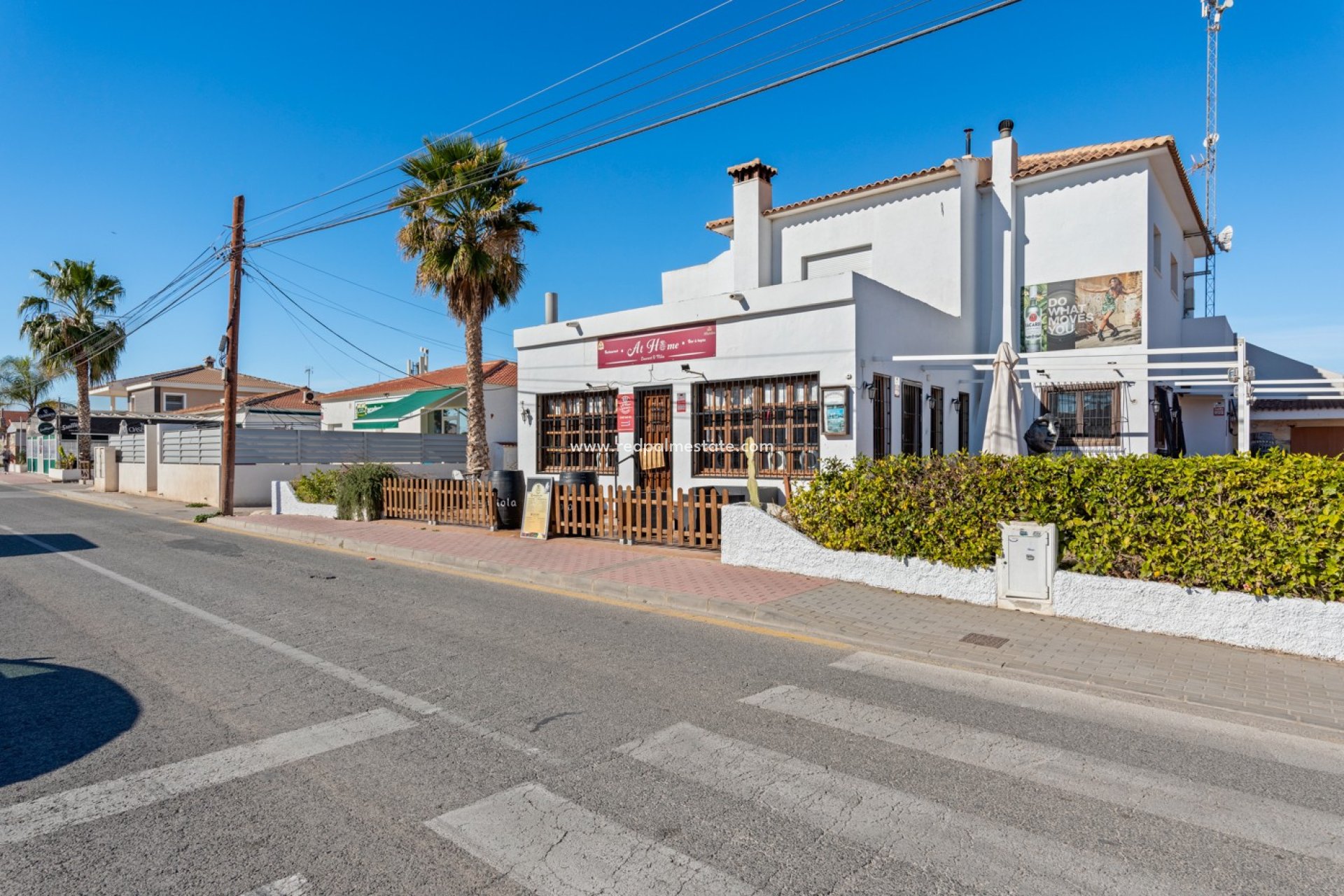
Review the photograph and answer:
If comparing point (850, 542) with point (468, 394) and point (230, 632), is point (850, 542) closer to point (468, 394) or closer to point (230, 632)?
point (230, 632)

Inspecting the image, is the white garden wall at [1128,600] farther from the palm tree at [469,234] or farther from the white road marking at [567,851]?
the palm tree at [469,234]

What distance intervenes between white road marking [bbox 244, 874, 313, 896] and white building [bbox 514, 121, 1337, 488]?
31.5 ft

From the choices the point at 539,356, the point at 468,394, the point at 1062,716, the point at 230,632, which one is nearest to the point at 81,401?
the point at 468,394

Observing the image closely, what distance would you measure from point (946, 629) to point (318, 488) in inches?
647

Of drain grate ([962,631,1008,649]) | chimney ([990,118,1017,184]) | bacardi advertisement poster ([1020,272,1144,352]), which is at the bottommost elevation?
drain grate ([962,631,1008,649])

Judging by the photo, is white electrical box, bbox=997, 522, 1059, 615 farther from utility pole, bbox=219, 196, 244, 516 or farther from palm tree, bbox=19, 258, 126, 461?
palm tree, bbox=19, 258, 126, 461

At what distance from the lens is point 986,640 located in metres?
6.61

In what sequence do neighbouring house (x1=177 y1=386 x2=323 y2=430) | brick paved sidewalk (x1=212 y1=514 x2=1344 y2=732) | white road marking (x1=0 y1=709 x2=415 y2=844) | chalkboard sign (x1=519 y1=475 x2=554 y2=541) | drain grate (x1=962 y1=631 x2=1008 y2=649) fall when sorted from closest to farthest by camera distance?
white road marking (x1=0 y1=709 x2=415 y2=844) → brick paved sidewalk (x1=212 y1=514 x2=1344 y2=732) → drain grate (x1=962 y1=631 x2=1008 y2=649) → chalkboard sign (x1=519 y1=475 x2=554 y2=541) → neighbouring house (x1=177 y1=386 x2=323 y2=430)

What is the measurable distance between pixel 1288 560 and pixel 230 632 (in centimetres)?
929

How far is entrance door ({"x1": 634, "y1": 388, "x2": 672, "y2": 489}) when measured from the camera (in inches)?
551

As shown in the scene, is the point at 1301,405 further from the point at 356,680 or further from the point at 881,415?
the point at 356,680

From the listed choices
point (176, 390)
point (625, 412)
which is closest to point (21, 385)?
point (176, 390)

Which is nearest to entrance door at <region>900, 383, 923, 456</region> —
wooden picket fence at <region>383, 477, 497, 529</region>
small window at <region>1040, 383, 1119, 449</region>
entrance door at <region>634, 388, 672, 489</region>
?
small window at <region>1040, 383, 1119, 449</region>

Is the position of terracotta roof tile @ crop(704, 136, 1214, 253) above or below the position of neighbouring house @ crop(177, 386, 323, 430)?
above
